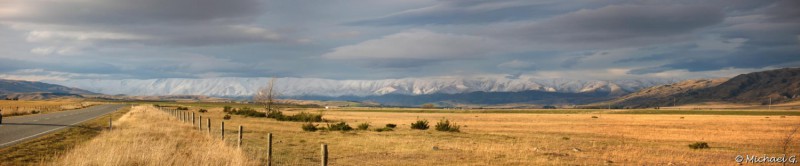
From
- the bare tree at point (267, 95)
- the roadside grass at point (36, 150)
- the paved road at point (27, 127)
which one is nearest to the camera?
the roadside grass at point (36, 150)

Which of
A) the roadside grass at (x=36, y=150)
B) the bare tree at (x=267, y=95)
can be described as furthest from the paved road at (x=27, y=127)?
the bare tree at (x=267, y=95)

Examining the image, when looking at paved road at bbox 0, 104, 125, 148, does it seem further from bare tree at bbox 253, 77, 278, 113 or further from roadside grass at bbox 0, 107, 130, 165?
bare tree at bbox 253, 77, 278, 113

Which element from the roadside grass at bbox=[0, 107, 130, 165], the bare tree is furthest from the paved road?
the bare tree

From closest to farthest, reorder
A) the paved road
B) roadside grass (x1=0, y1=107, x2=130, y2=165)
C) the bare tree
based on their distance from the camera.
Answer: roadside grass (x1=0, y1=107, x2=130, y2=165) < the paved road < the bare tree

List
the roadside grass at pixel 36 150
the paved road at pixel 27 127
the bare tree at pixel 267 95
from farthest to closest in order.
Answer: the bare tree at pixel 267 95
the paved road at pixel 27 127
the roadside grass at pixel 36 150

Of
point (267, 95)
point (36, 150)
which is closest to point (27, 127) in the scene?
point (36, 150)

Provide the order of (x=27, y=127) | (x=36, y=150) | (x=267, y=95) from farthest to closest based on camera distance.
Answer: (x=267, y=95) → (x=27, y=127) → (x=36, y=150)

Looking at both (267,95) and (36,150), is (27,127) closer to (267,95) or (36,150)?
(36,150)

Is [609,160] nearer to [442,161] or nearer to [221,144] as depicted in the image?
[442,161]

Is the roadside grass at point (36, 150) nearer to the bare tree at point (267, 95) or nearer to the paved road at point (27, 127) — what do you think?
the paved road at point (27, 127)

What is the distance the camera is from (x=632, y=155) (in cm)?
2595

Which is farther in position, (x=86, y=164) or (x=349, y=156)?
(x=349, y=156)

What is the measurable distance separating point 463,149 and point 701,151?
1203cm

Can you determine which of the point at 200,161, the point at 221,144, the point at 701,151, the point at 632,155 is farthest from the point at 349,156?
the point at 701,151
